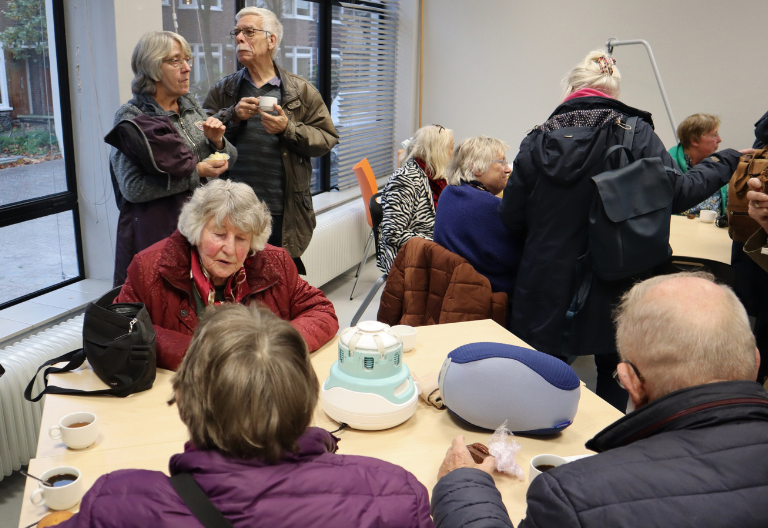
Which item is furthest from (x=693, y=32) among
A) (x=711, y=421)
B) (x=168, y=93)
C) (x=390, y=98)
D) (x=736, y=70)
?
(x=711, y=421)

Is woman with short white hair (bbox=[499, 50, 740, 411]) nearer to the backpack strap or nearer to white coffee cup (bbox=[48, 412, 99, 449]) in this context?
white coffee cup (bbox=[48, 412, 99, 449])

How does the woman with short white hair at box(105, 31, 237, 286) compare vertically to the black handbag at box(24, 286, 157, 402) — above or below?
above

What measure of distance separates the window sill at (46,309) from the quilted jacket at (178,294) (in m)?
1.09

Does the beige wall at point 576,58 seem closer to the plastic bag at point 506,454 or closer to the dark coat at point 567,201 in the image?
the dark coat at point 567,201

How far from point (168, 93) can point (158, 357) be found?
1314mm

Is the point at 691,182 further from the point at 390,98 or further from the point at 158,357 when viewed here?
the point at 390,98

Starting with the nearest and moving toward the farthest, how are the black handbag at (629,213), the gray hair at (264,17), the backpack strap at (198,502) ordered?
the backpack strap at (198,502) → the black handbag at (629,213) → the gray hair at (264,17)

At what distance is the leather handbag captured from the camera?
2520mm

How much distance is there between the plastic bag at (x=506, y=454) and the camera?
1431mm

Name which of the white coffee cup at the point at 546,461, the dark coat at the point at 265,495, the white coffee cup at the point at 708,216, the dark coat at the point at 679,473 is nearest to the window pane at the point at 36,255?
the dark coat at the point at 265,495

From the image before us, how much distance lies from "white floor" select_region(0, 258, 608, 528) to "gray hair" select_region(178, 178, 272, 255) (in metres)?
1.26

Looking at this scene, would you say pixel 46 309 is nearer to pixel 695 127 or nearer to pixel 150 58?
pixel 150 58

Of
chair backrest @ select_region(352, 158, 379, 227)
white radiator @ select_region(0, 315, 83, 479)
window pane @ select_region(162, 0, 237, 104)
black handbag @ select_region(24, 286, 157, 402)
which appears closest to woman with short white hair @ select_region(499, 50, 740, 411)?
black handbag @ select_region(24, 286, 157, 402)

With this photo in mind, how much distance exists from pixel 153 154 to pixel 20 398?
1007 millimetres
